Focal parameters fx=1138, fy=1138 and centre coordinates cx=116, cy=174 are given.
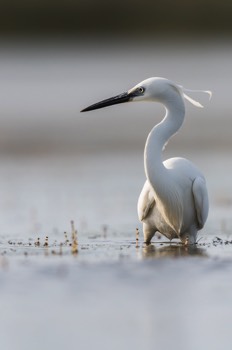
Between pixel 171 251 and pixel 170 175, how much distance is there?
0.73 meters

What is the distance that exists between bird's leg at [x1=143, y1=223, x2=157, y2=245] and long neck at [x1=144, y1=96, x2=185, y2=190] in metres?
0.69

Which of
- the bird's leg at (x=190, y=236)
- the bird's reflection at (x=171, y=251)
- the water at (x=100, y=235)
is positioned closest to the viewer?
the water at (x=100, y=235)

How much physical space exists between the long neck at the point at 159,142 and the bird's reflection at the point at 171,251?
56cm

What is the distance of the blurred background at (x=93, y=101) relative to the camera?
1368cm

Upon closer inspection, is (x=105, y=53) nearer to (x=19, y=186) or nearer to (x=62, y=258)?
(x=19, y=186)

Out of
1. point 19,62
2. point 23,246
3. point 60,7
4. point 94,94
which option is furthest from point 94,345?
point 60,7

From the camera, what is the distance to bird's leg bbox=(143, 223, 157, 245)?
1072 cm

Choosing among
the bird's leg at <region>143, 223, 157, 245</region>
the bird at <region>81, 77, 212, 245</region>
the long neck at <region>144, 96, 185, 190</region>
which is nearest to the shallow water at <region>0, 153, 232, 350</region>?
the bird's leg at <region>143, 223, 157, 245</region>

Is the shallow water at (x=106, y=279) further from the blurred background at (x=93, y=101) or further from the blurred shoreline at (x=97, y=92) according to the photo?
the blurred shoreline at (x=97, y=92)

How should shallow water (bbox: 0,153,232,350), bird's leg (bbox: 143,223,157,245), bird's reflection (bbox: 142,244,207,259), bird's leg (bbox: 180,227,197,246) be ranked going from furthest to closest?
bird's leg (bbox: 143,223,157,245) → bird's leg (bbox: 180,227,197,246) → bird's reflection (bbox: 142,244,207,259) → shallow water (bbox: 0,153,232,350)

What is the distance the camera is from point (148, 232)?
10.7m

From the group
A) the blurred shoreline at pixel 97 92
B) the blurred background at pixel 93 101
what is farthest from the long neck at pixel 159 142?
the blurred shoreline at pixel 97 92

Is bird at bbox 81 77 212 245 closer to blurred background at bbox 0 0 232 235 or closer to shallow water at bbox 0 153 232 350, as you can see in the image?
shallow water at bbox 0 153 232 350

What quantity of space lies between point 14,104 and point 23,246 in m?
17.1
